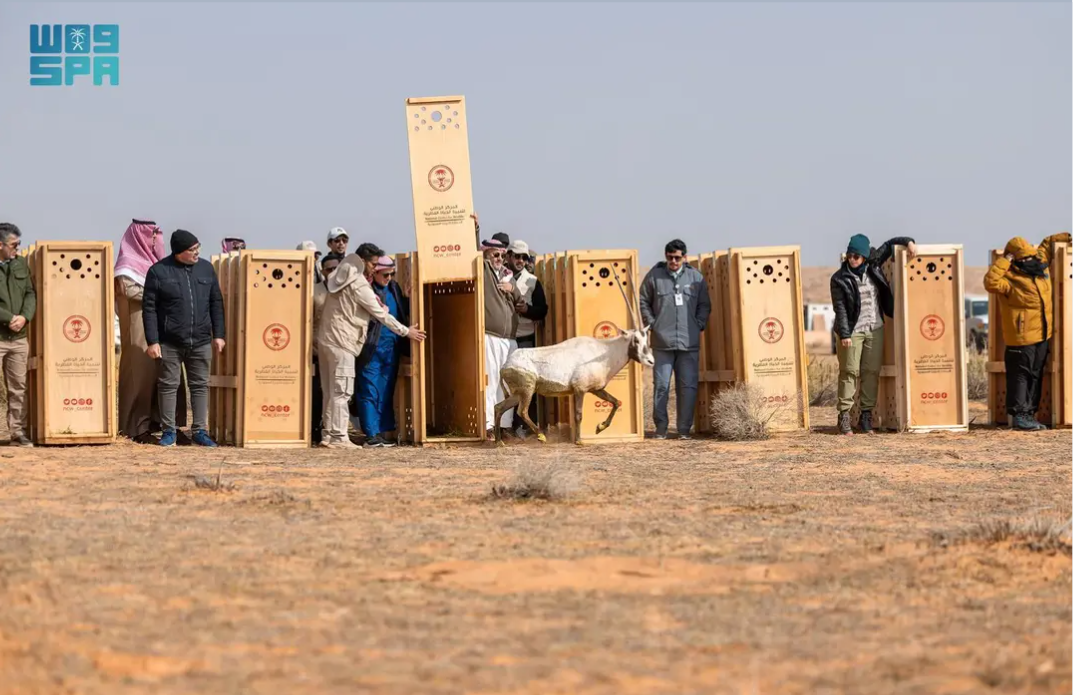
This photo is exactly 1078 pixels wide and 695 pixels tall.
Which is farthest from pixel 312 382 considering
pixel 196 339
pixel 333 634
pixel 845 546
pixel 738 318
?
pixel 333 634

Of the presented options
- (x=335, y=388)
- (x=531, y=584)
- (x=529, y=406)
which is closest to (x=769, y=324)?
(x=529, y=406)

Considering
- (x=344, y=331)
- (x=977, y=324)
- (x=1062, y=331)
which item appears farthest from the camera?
(x=977, y=324)

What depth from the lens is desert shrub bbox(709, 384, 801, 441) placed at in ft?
48.8

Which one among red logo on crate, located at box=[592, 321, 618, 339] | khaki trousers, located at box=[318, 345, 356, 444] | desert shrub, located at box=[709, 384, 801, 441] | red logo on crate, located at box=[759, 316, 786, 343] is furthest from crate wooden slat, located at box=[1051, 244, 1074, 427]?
khaki trousers, located at box=[318, 345, 356, 444]

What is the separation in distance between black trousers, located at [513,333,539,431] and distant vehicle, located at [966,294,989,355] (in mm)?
19391

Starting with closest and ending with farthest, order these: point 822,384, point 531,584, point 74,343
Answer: point 531,584 < point 74,343 < point 822,384

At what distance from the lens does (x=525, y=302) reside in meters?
15.0

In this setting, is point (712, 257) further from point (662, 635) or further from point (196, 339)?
point (662, 635)

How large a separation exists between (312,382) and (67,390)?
220 cm

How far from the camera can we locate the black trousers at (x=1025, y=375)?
15750 mm

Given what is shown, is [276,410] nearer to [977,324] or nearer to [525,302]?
[525,302]

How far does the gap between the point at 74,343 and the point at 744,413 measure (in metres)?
6.23

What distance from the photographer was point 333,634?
595 centimetres

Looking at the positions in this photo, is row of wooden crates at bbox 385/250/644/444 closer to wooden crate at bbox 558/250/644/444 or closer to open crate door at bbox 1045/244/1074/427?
wooden crate at bbox 558/250/644/444
